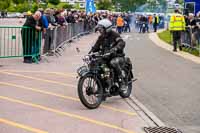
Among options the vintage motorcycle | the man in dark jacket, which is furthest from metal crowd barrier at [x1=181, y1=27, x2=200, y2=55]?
the vintage motorcycle

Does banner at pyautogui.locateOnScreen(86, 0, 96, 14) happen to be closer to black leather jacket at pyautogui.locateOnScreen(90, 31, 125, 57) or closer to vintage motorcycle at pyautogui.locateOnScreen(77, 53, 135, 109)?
black leather jacket at pyautogui.locateOnScreen(90, 31, 125, 57)

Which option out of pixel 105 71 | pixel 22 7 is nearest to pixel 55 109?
pixel 105 71

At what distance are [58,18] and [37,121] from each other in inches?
656

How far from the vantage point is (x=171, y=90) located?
40.2ft

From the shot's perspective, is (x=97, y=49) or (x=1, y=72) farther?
(x=1, y=72)

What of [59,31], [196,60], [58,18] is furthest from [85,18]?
[196,60]

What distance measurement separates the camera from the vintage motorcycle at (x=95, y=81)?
9.65m

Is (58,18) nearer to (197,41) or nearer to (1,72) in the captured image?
(197,41)

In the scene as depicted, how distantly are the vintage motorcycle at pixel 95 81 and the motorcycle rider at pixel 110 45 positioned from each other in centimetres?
13

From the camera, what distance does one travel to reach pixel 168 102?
10.7 metres

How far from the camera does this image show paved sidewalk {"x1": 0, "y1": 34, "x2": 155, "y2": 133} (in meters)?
8.24

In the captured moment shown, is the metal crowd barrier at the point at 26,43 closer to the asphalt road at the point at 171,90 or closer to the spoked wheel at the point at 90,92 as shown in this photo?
the asphalt road at the point at 171,90

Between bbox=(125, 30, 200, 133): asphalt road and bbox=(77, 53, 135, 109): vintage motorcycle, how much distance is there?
2.84 ft

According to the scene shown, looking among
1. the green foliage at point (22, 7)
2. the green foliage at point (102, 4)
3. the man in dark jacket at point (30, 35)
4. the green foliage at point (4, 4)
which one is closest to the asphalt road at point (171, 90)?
the man in dark jacket at point (30, 35)
